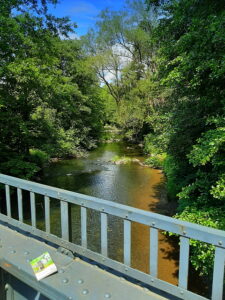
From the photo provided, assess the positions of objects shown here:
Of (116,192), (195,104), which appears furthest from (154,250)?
(116,192)

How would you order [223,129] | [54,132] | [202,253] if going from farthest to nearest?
[54,132] < [202,253] < [223,129]

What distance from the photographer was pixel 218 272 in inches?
46.7

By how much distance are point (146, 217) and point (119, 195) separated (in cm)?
800

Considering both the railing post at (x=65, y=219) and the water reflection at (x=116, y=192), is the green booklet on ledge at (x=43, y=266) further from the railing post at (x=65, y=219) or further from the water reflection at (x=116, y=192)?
the water reflection at (x=116, y=192)

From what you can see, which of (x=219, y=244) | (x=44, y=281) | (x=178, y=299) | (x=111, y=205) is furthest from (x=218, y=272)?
(x=44, y=281)

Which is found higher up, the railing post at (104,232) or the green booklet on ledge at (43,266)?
the railing post at (104,232)

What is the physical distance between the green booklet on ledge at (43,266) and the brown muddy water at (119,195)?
3.87 meters

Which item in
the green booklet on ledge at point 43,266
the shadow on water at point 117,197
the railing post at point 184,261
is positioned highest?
the railing post at point 184,261

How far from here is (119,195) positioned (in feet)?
30.4

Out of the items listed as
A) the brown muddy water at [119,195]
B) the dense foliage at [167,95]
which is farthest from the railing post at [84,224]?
the brown muddy water at [119,195]

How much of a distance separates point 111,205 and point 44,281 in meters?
0.66

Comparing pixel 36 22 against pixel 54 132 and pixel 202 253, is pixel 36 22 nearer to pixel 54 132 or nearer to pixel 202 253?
pixel 54 132

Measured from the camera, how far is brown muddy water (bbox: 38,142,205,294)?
17.6ft

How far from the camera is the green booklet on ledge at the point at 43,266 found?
1.55 m
